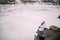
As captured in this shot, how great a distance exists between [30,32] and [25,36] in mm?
225

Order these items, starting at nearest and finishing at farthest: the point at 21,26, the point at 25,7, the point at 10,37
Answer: the point at 10,37 → the point at 21,26 → the point at 25,7

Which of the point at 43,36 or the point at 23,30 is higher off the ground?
the point at 43,36

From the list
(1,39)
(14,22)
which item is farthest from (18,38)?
(14,22)

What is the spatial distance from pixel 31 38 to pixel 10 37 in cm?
40

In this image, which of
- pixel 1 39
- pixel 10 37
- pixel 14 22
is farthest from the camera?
pixel 14 22

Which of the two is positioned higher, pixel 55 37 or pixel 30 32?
pixel 55 37

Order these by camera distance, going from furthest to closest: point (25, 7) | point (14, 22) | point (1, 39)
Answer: point (25, 7) → point (14, 22) → point (1, 39)

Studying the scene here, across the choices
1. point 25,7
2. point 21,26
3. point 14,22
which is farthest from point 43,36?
Answer: point 25,7

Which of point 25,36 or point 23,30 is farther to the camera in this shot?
point 23,30

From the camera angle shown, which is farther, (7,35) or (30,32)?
(30,32)

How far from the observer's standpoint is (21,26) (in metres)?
3.31

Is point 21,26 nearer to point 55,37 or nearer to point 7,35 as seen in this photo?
point 7,35

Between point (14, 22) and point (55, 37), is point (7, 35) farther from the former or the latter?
point (55, 37)

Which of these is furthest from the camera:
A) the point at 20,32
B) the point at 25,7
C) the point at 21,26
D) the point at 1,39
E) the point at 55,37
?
the point at 25,7
